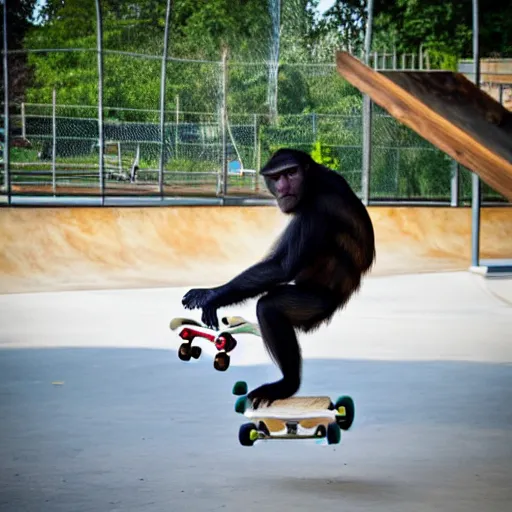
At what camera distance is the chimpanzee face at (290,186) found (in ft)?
17.7

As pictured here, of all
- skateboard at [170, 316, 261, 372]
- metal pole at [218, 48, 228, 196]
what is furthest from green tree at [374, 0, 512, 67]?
skateboard at [170, 316, 261, 372]

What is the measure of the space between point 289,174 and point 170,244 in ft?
33.1

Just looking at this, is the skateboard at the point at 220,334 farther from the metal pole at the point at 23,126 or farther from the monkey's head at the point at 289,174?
the metal pole at the point at 23,126

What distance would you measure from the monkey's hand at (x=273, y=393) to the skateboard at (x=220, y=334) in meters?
0.50

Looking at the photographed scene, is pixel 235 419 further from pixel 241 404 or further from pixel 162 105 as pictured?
pixel 162 105

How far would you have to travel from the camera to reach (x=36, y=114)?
60.2 ft

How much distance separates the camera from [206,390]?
7191mm

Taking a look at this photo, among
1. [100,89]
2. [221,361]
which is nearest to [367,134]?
[100,89]

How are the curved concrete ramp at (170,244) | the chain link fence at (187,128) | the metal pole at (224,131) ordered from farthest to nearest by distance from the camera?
the metal pole at (224,131), the chain link fence at (187,128), the curved concrete ramp at (170,244)

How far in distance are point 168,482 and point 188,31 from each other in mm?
15732

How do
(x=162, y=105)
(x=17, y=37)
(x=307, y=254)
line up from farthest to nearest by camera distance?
(x=17, y=37), (x=162, y=105), (x=307, y=254)

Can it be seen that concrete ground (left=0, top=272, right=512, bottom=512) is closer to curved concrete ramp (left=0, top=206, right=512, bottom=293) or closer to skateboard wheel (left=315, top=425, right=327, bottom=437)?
skateboard wheel (left=315, top=425, right=327, bottom=437)

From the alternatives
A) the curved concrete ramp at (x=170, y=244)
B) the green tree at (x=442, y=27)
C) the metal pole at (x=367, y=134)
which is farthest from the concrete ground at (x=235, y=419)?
the green tree at (x=442, y=27)

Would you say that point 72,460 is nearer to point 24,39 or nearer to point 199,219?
point 199,219
